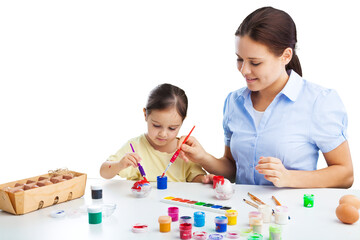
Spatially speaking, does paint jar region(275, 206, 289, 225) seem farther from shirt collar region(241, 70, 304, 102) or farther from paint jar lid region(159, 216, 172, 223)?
shirt collar region(241, 70, 304, 102)

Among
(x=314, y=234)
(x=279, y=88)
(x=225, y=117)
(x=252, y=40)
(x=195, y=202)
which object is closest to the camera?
(x=314, y=234)

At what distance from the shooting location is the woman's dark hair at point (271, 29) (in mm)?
1865

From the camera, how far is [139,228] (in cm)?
135

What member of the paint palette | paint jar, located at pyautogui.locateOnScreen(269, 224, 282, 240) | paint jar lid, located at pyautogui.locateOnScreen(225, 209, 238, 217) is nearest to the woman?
the paint palette

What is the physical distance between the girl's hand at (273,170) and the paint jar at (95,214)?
2.04 feet

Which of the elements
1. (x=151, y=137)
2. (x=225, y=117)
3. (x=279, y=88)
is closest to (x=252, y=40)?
(x=279, y=88)

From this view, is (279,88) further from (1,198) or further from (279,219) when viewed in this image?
(1,198)

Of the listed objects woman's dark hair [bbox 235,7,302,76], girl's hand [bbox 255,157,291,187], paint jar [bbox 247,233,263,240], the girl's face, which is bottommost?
paint jar [bbox 247,233,263,240]

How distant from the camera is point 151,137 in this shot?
2.10m

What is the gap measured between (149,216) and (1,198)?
50 centimetres

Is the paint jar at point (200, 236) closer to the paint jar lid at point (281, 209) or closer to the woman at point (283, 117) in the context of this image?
the paint jar lid at point (281, 209)

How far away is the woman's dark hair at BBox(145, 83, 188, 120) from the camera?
2057mm

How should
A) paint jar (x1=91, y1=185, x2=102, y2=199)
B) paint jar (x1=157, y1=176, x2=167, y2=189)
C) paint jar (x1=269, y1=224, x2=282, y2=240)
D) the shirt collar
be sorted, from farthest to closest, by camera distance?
the shirt collar < paint jar (x1=157, y1=176, x2=167, y2=189) < paint jar (x1=91, y1=185, x2=102, y2=199) < paint jar (x1=269, y1=224, x2=282, y2=240)

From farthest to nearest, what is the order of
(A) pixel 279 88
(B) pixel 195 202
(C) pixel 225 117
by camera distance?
1. (C) pixel 225 117
2. (A) pixel 279 88
3. (B) pixel 195 202
